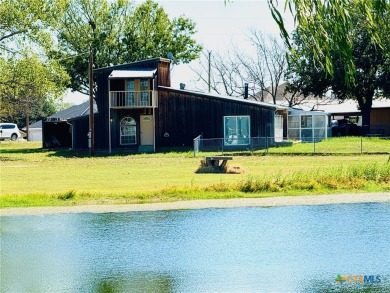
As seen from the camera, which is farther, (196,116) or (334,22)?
(196,116)

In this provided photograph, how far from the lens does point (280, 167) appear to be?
1433 inches

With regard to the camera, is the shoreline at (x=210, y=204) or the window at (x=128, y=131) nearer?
the shoreline at (x=210, y=204)

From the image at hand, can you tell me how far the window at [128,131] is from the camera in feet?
180

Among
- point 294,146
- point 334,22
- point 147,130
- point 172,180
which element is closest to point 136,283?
point 334,22

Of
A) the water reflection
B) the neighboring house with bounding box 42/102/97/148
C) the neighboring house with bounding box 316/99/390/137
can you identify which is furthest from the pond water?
the neighboring house with bounding box 316/99/390/137

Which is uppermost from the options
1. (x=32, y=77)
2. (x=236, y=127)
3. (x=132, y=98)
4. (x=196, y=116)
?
(x=32, y=77)

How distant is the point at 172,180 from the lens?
31.0 metres

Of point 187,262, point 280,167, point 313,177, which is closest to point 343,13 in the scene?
point 187,262

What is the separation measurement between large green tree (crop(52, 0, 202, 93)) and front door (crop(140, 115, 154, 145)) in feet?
59.1

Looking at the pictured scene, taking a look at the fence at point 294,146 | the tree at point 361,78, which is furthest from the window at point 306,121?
the fence at point 294,146

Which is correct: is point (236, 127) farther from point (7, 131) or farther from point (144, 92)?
point (7, 131)

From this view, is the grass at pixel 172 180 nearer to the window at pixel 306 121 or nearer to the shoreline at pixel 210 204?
the shoreline at pixel 210 204

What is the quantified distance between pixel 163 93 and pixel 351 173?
2737 cm

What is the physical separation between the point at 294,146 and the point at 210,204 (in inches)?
1026
